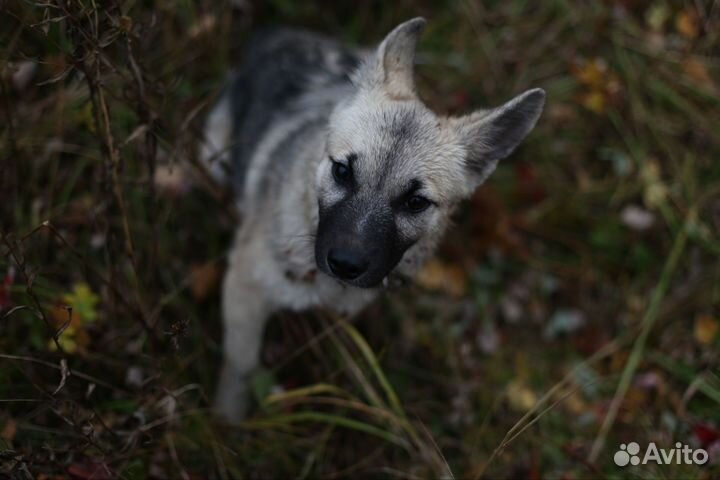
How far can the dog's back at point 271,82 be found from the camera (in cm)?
400

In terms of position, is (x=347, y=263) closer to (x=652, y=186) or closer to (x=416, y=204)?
(x=416, y=204)

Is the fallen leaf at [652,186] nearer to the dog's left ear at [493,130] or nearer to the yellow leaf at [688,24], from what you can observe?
the yellow leaf at [688,24]

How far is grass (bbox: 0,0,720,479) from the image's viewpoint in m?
3.02

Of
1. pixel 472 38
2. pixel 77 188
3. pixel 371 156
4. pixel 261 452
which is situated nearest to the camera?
pixel 371 156

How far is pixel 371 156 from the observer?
2705 millimetres

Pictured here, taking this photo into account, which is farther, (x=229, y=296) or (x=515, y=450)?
(x=515, y=450)

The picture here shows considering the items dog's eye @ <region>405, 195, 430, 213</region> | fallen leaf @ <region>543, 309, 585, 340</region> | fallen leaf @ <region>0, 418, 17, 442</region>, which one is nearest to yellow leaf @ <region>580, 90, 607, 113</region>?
fallen leaf @ <region>543, 309, 585, 340</region>

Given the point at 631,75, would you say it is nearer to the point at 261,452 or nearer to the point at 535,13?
the point at 535,13

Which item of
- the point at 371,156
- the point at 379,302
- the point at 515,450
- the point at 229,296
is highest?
the point at 371,156

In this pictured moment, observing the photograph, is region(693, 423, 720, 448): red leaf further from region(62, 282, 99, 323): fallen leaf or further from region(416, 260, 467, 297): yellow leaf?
region(62, 282, 99, 323): fallen leaf

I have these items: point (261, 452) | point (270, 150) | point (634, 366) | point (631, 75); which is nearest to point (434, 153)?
point (270, 150)

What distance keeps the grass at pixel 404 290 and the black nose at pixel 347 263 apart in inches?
30.6

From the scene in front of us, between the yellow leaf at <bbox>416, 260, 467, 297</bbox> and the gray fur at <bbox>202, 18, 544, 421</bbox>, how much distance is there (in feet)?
3.37

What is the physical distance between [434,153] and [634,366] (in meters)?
2.13
